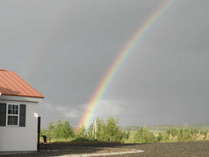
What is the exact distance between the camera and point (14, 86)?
24.4 m

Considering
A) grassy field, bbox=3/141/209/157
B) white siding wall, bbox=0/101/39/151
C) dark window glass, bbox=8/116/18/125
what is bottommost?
grassy field, bbox=3/141/209/157

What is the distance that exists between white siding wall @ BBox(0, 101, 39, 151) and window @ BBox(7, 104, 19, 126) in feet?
1.08

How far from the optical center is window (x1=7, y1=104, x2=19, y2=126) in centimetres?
2267

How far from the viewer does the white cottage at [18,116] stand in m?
22.5

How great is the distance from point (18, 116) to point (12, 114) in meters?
0.42

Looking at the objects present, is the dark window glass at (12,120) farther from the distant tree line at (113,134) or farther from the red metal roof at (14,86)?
the distant tree line at (113,134)

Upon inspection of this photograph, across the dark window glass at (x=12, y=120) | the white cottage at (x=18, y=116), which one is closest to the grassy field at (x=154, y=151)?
the white cottage at (x=18, y=116)

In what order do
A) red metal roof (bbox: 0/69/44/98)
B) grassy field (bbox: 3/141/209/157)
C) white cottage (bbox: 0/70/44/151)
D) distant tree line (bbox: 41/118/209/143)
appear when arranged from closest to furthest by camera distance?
grassy field (bbox: 3/141/209/157) → white cottage (bbox: 0/70/44/151) → red metal roof (bbox: 0/69/44/98) → distant tree line (bbox: 41/118/209/143)

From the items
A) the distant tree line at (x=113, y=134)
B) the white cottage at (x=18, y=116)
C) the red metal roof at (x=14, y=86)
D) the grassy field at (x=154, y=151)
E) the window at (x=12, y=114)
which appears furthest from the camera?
the distant tree line at (x=113, y=134)

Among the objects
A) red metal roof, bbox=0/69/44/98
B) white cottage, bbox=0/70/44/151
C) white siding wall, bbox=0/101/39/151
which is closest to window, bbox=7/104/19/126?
white cottage, bbox=0/70/44/151

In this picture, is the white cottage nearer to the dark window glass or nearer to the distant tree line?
the dark window glass

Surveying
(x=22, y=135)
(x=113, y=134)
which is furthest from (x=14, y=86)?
(x=113, y=134)

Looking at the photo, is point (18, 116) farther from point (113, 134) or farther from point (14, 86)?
point (113, 134)

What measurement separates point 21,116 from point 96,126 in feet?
66.3
